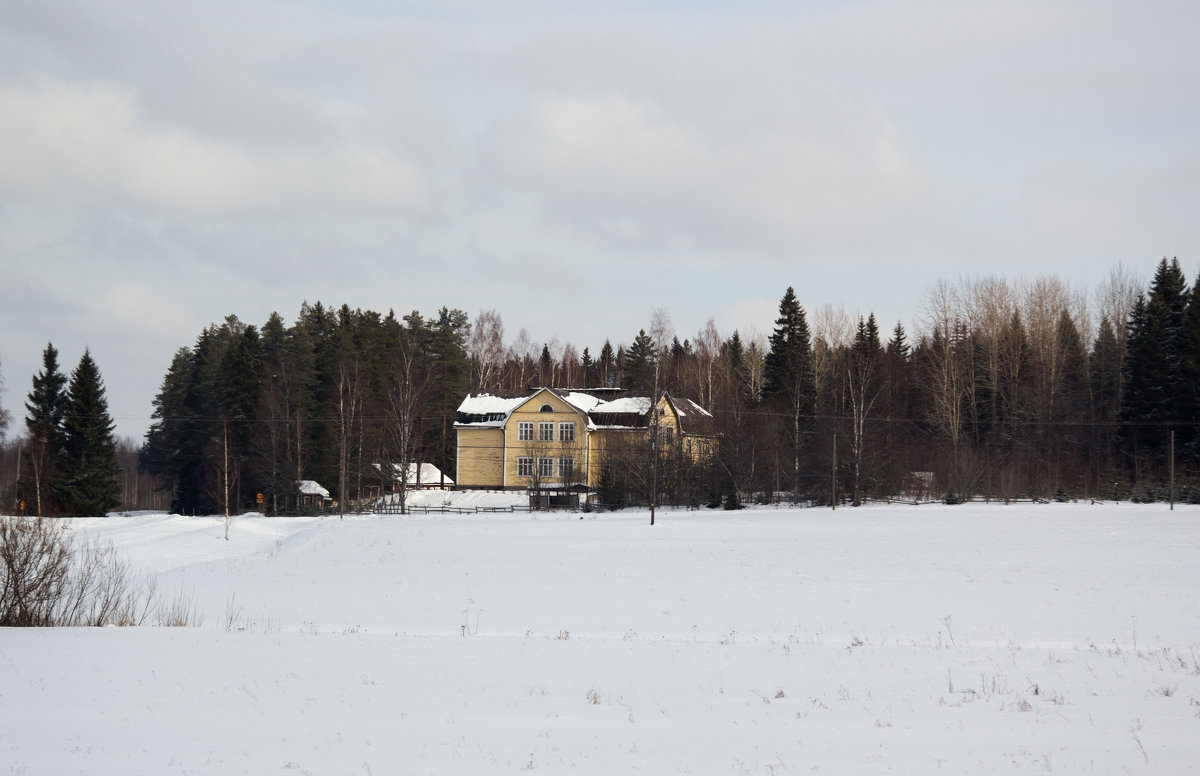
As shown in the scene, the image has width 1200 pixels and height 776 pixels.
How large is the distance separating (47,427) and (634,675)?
205 ft

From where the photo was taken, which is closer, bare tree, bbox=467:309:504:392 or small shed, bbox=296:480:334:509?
small shed, bbox=296:480:334:509

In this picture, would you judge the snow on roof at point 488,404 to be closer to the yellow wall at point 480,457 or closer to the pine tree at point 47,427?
the yellow wall at point 480,457

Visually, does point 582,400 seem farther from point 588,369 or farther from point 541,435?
point 588,369

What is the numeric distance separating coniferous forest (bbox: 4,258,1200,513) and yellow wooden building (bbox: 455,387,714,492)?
Result: 3801 mm

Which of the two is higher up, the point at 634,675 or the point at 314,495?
the point at 314,495

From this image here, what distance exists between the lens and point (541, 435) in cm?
6944

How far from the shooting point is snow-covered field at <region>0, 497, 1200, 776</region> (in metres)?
8.73

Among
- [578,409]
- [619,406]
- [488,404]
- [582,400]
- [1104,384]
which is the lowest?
[578,409]

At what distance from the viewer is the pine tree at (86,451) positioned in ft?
200

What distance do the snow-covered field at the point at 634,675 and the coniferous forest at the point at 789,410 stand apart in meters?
25.9

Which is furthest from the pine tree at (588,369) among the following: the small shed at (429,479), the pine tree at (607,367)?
the small shed at (429,479)

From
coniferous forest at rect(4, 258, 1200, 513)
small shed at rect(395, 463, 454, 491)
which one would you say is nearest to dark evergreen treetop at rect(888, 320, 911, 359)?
coniferous forest at rect(4, 258, 1200, 513)

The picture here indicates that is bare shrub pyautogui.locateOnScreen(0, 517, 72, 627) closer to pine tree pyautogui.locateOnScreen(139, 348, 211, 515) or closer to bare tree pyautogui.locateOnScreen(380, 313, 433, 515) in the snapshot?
bare tree pyautogui.locateOnScreen(380, 313, 433, 515)

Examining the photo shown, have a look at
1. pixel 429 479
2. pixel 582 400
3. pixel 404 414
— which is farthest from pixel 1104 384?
pixel 429 479
